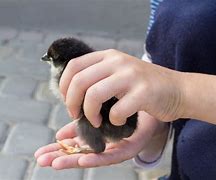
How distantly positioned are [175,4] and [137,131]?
302 millimetres

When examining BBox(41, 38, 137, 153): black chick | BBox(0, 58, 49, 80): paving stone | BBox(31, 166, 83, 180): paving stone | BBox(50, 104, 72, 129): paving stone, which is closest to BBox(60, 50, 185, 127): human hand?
BBox(41, 38, 137, 153): black chick

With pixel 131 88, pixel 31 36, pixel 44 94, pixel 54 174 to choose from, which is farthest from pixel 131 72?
pixel 31 36

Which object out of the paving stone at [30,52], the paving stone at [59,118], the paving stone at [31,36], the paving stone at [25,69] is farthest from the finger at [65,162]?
the paving stone at [31,36]

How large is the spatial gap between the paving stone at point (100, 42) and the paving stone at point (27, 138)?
93 cm

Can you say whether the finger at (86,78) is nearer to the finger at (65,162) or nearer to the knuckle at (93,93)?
the knuckle at (93,93)

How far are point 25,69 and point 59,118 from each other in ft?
1.69

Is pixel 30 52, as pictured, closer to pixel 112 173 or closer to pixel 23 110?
pixel 23 110

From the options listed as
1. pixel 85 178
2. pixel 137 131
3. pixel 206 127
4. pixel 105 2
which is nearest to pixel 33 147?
pixel 85 178

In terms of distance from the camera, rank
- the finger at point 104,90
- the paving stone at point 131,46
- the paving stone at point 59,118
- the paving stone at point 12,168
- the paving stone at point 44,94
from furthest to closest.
Answer: the paving stone at point 131,46
the paving stone at point 44,94
the paving stone at point 59,118
the paving stone at point 12,168
the finger at point 104,90

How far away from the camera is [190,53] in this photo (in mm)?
1155

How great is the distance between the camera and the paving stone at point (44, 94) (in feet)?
7.07

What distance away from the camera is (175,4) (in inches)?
48.1

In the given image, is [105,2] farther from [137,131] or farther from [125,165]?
[137,131]

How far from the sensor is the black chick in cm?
101
